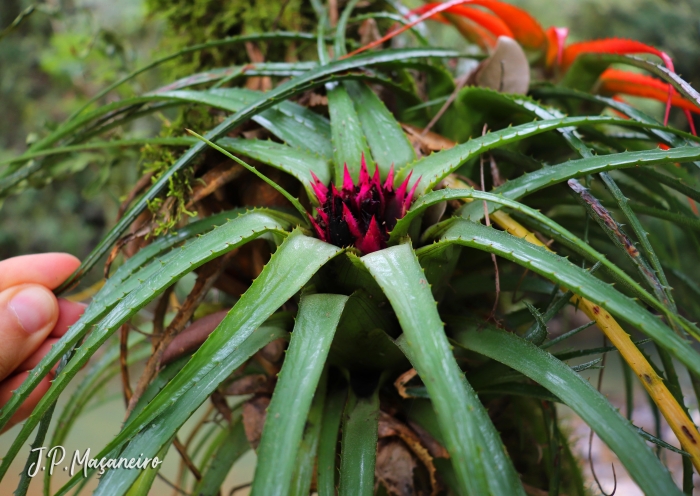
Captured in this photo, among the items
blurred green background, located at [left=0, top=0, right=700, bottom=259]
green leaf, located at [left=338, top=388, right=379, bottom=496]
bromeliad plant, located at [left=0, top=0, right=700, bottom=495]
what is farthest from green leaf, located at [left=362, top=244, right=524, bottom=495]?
blurred green background, located at [left=0, top=0, right=700, bottom=259]

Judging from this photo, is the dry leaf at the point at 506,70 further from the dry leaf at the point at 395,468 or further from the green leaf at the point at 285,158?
the dry leaf at the point at 395,468

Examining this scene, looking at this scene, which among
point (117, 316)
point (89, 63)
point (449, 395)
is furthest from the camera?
point (89, 63)

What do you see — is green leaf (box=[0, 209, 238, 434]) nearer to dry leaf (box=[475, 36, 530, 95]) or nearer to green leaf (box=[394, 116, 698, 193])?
green leaf (box=[394, 116, 698, 193])

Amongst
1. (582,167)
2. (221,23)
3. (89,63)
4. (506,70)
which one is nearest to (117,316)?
(582,167)

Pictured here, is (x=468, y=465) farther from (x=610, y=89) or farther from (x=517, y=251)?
(x=610, y=89)

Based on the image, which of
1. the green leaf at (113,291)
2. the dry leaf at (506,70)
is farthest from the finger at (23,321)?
the dry leaf at (506,70)

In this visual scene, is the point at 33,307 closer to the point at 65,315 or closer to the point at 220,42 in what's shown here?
the point at 65,315
